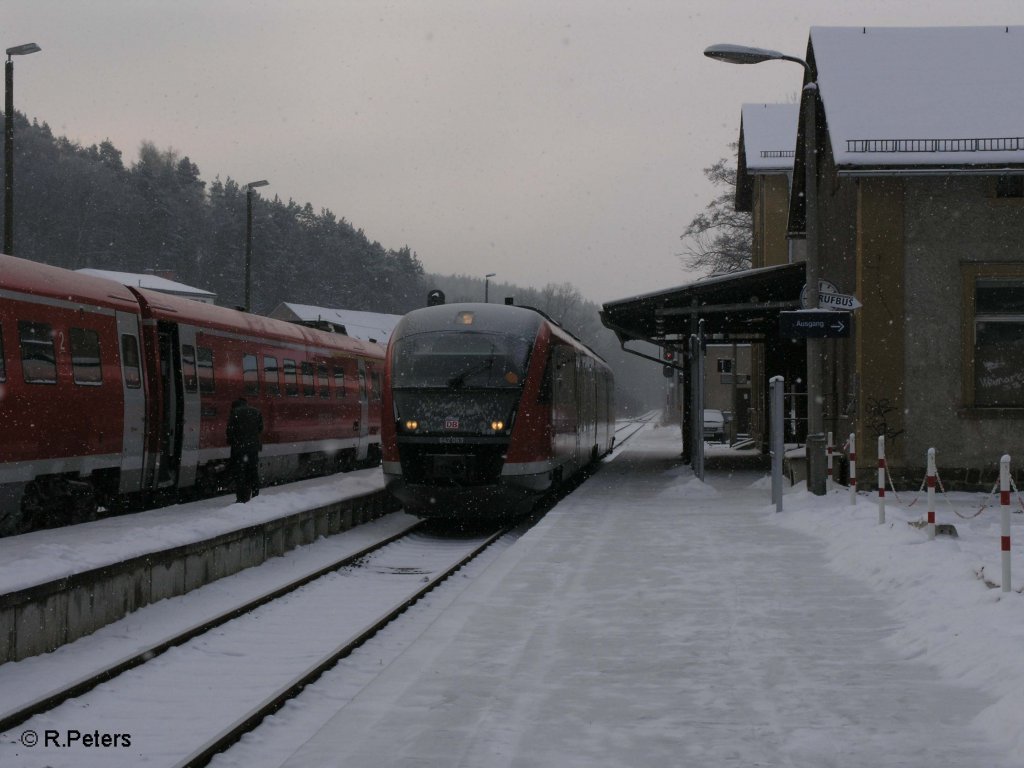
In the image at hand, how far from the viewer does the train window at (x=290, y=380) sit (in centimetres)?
2281

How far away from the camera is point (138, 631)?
1012cm

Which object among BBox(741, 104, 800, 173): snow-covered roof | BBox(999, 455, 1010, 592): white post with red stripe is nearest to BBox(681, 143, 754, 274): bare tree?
BBox(741, 104, 800, 173): snow-covered roof

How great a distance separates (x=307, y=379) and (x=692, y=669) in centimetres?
1803

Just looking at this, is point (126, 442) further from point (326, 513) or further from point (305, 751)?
point (305, 751)

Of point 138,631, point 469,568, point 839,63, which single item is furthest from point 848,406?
point 138,631

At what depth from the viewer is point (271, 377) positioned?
21.9 meters

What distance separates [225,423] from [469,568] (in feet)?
22.6

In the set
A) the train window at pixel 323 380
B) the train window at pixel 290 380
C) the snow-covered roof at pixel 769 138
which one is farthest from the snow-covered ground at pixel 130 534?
the snow-covered roof at pixel 769 138

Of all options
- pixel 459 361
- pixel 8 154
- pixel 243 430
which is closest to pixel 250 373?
pixel 243 430

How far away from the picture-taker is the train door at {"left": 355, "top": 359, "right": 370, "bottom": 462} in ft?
93.1

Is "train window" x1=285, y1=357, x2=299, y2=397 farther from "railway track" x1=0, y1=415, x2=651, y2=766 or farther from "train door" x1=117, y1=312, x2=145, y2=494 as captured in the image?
"railway track" x1=0, y1=415, x2=651, y2=766

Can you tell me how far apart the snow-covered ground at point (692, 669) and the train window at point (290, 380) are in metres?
11.6

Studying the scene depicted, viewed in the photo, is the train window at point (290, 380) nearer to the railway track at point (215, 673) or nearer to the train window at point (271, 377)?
the train window at point (271, 377)

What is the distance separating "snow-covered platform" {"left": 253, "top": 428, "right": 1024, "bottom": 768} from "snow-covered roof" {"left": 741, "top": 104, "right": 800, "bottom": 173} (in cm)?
2697
